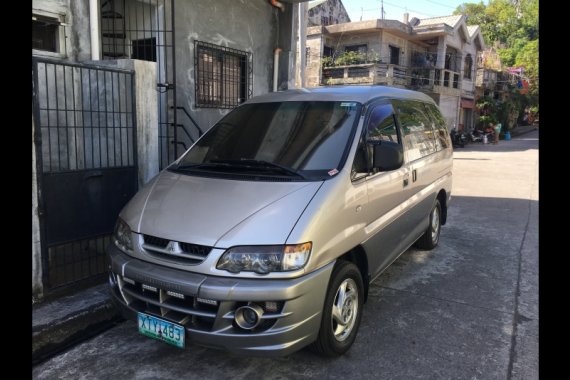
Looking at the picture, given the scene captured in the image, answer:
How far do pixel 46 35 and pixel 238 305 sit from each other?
4635mm

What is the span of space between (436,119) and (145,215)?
4222 millimetres

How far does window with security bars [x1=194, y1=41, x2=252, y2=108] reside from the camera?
25.0ft

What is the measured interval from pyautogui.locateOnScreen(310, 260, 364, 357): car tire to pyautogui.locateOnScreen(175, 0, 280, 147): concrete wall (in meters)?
5.00

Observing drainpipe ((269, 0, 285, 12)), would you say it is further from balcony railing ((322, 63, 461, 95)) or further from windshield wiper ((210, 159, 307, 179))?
balcony railing ((322, 63, 461, 95))

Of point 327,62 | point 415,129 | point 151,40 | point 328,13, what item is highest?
point 328,13

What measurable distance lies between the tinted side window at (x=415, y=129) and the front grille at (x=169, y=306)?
266 cm

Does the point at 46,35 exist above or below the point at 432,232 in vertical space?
above

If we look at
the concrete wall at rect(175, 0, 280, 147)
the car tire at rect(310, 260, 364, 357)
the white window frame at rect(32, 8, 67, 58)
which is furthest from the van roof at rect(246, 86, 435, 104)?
the concrete wall at rect(175, 0, 280, 147)

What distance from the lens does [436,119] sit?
5.93 meters


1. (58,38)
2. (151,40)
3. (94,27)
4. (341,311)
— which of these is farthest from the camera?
(151,40)

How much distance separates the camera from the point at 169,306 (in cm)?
282

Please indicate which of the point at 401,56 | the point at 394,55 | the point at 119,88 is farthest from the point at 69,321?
the point at 401,56

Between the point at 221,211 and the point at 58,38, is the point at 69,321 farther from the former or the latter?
the point at 58,38
